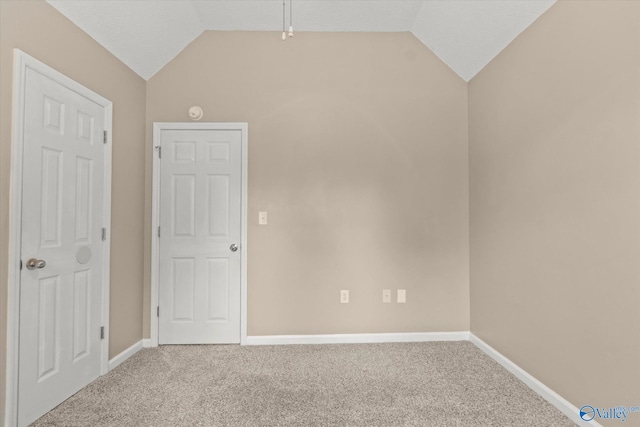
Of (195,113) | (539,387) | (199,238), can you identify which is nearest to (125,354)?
(199,238)

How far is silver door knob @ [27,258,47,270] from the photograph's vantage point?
1821mm

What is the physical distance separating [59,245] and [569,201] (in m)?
3.21

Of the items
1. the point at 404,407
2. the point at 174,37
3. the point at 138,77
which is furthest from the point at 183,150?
the point at 404,407

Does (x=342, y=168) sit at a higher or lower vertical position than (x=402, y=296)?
higher

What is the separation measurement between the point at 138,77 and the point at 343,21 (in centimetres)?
199

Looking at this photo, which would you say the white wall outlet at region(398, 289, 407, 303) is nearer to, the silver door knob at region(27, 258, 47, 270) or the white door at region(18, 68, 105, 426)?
the white door at region(18, 68, 105, 426)

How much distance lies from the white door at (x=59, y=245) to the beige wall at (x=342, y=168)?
32.3 inches

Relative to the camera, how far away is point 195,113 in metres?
2.99

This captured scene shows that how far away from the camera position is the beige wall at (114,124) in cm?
170

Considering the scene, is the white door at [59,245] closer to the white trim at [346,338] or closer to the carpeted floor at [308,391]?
the carpeted floor at [308,391]

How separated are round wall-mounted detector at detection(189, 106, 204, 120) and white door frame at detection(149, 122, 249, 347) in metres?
0.07

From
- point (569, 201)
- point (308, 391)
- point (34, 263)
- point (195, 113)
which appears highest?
point (195, 113)

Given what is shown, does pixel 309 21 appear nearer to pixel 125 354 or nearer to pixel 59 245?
pixel 59 245

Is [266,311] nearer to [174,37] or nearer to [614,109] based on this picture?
[174,37]
